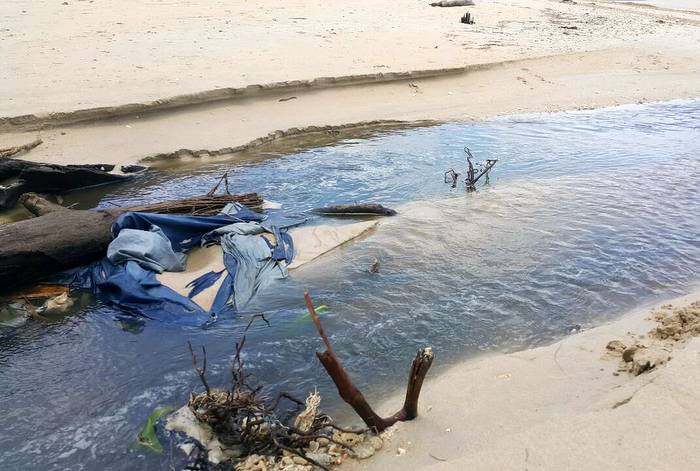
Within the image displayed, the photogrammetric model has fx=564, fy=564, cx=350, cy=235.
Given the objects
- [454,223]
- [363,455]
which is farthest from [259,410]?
[454,223]

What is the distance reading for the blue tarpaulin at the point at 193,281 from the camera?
4.53 metres

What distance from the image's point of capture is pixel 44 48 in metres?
10.2

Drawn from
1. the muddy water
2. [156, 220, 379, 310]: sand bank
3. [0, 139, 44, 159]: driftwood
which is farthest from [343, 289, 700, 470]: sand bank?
[0, 139, 44, 159]: driftwood

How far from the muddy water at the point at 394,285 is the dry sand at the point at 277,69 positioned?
53.0 inches

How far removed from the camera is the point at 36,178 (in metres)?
6.27

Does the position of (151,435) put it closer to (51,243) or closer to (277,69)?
(51,243)

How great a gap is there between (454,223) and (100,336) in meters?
3.56

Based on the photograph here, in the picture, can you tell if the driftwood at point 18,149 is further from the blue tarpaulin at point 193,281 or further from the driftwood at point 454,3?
the driftwood at point 454,3

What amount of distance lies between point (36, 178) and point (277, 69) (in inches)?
197

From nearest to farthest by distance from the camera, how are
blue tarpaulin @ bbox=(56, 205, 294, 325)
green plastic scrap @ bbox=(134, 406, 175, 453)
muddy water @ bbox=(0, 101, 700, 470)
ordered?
green plastic scrap @ bbox=(134, 406, 175, 453) → muddy water @ bbox=(0, 101, 700, 470) → blue tarpaulin @ bbox=(56, 205, 294, 325)

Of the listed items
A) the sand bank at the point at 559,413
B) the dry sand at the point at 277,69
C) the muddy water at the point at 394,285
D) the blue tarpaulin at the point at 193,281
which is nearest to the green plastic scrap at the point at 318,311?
the muddy water at the point at 394,285

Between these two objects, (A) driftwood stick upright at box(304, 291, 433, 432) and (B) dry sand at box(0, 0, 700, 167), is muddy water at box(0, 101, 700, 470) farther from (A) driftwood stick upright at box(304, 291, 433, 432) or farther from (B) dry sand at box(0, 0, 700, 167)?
(B) dry sand at box(0, 0, 700, 167)

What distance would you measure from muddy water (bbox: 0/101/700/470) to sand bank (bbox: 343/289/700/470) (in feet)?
1.29

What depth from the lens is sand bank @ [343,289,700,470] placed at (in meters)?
2.23
